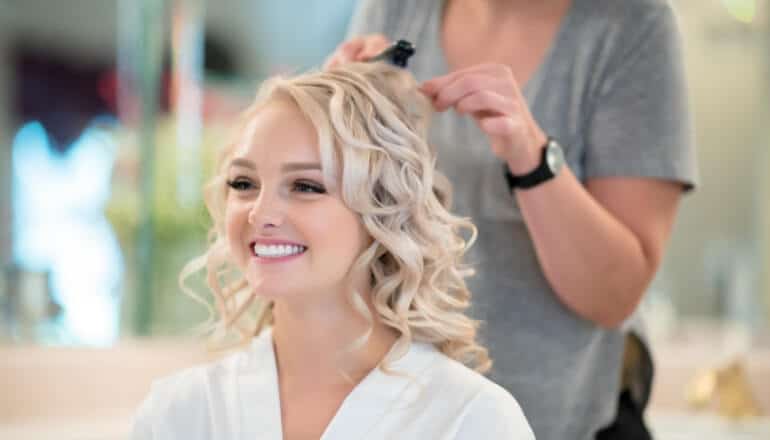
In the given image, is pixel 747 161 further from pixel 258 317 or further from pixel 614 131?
pixel 258 317

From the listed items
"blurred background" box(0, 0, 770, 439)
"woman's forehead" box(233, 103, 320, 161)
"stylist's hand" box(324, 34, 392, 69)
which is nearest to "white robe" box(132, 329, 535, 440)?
"woman's forehead" box(233, 103, 320, 161)

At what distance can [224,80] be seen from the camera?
2691 mm

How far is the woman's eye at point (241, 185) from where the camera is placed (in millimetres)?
1073

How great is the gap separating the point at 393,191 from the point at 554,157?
0.58ft

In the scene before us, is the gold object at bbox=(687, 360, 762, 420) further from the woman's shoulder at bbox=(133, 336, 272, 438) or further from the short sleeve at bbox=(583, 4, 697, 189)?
the woman's shoulder at bbox=(133, 336, 272, 438)

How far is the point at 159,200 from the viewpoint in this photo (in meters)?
2.34

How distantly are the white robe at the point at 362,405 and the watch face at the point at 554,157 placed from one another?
23cm

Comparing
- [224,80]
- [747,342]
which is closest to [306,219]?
[224,80]

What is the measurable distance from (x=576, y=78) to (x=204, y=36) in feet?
5.64

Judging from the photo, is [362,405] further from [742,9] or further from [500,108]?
[742,9]

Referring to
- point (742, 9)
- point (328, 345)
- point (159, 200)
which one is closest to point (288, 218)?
point (328, 345)

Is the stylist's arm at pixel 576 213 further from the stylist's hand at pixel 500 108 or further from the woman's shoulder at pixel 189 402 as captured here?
the woman's shoulder at pixel 189 402

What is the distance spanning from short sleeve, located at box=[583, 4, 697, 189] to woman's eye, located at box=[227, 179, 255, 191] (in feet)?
1.33

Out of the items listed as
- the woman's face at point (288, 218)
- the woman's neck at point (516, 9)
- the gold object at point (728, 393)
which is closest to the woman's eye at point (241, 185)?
the woman's face at point (288, 218)
